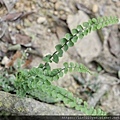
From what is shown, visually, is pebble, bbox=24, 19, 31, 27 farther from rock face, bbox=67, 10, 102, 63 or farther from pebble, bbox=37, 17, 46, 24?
rock face, bbox=67, 10, 102, 63

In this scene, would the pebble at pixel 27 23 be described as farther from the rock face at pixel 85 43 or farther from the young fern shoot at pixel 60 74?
the young fern shoot at pixel 60 74

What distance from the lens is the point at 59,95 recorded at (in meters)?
1.50

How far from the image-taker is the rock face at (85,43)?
2650 mm

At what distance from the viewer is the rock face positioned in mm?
2650

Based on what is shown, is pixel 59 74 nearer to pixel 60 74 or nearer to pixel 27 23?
pixel 60 74

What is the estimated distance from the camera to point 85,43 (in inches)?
106

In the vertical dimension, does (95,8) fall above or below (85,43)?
above

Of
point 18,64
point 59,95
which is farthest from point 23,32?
point 59,95

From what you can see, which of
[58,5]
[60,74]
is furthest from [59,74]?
[58,5]

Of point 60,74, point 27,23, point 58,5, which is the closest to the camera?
point 60,74

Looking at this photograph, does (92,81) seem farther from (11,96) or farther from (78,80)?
(11,96)

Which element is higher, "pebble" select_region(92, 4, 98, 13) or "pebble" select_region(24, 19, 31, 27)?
"pebble" select_region(24, 19, 31, 27)

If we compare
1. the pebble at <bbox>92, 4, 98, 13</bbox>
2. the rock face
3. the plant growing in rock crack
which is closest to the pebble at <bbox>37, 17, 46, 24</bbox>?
the rock face

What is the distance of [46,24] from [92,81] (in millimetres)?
632
